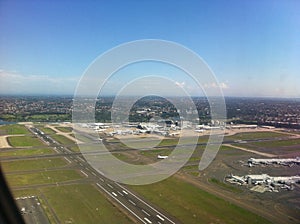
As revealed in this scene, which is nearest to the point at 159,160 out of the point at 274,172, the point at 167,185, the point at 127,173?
the point at 127,173

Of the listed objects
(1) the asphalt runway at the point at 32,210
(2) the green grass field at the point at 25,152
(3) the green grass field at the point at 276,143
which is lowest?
(2) the green grass field at the point at 25,152

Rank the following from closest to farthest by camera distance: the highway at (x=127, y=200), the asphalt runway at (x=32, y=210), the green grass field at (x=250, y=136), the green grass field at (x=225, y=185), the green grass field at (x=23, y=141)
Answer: the asphalt runway at (x=32, y=210) < the highway at (x=127, y=200) < the green grass field at (x=225, y=185) < the green grass field at (x=23, y=141) < the green grass field at (x=250, y=136)

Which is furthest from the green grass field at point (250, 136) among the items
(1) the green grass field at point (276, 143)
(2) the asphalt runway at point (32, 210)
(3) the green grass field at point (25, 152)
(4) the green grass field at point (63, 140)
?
(2) the asphalt runway at point (32, 210)

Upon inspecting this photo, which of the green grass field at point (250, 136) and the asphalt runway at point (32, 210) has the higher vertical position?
the green grass field at point (250, 136)

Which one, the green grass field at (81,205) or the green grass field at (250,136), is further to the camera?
the green grass field at (250,136)

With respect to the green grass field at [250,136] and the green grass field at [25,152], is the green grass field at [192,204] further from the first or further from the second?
the green grass field at [250,136]

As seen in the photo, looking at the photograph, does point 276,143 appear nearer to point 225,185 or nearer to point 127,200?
point 225,185

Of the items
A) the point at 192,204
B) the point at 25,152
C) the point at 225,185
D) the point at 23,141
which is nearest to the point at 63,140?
the point at 23,141

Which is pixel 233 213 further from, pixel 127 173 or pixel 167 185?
pixel 127 173
